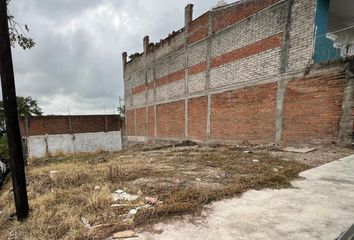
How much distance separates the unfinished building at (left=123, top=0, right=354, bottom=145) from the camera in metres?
7.06

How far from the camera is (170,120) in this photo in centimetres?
1542

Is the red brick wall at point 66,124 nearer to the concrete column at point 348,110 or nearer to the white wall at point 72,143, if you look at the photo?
the white wall at point 72,143

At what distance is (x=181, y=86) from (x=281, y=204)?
11826 millimetres

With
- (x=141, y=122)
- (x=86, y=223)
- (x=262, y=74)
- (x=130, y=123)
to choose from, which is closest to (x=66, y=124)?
(x=130, y=123)

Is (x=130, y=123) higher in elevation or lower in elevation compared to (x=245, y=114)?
lower

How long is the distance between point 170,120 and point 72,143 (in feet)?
36.3

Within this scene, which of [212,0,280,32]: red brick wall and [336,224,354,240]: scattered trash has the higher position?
[212,0,280,32]: red brick wall

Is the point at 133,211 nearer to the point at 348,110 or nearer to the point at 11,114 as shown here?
the point at 11,114

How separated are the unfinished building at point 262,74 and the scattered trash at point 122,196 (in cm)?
613

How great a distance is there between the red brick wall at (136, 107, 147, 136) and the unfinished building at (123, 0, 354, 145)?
11.3 ft

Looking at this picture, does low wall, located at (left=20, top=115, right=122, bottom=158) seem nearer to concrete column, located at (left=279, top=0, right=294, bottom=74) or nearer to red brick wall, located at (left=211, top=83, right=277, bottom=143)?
red brick wall, located at (left=211, top=83, right=277, bottom=143)

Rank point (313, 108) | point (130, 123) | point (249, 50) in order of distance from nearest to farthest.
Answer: point (313, 108), point (249, 50), point (130, 123)

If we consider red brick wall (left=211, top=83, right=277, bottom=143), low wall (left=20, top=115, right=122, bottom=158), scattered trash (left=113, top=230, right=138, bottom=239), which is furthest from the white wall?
scattered trash (left=113, top=230, right=138, bottom=239)

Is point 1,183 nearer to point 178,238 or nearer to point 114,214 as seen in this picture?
point 114,214
